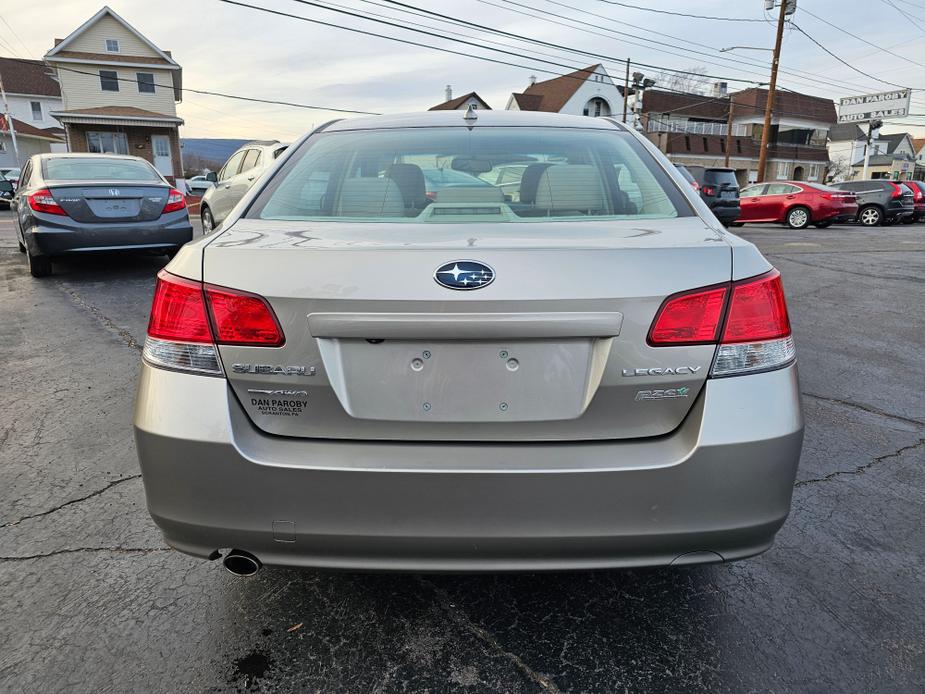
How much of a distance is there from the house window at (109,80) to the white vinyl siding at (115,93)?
Result: 18cm

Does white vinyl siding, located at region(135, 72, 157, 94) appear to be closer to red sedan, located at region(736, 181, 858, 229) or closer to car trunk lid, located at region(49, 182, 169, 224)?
red sedan, located at region(736, 181, 858, 229)

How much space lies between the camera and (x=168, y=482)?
1628mm

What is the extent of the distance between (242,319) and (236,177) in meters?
A: 10.1

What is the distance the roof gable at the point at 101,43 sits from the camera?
3597 cm

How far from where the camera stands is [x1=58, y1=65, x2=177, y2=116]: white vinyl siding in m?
36.4

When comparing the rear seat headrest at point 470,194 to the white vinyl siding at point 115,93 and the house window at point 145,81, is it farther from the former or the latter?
the house window at point 145,81

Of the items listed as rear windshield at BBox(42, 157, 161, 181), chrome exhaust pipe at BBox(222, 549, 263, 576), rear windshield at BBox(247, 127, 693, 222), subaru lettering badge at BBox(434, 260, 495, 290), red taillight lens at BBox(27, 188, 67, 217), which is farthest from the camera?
rear windshield at BBox(42, 157, 161, 181)

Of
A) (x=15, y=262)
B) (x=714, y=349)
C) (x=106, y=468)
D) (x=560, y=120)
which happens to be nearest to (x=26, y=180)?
(x=15, y=262)

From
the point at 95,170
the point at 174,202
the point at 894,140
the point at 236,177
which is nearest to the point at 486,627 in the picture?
the point at 174,202

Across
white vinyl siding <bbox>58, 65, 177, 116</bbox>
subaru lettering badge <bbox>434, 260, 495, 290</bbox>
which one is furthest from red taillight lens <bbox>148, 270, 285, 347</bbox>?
white vinyl siding <bbox>58, 65, 177, 116</bbox>

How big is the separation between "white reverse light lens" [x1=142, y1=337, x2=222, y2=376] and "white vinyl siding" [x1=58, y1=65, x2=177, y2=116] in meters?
42.3

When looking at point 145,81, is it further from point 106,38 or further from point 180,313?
point 180,313

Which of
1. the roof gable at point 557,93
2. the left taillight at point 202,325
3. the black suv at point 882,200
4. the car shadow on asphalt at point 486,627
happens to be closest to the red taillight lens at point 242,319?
the left taillight at point 202,325

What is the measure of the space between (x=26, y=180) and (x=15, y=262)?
170 cm
